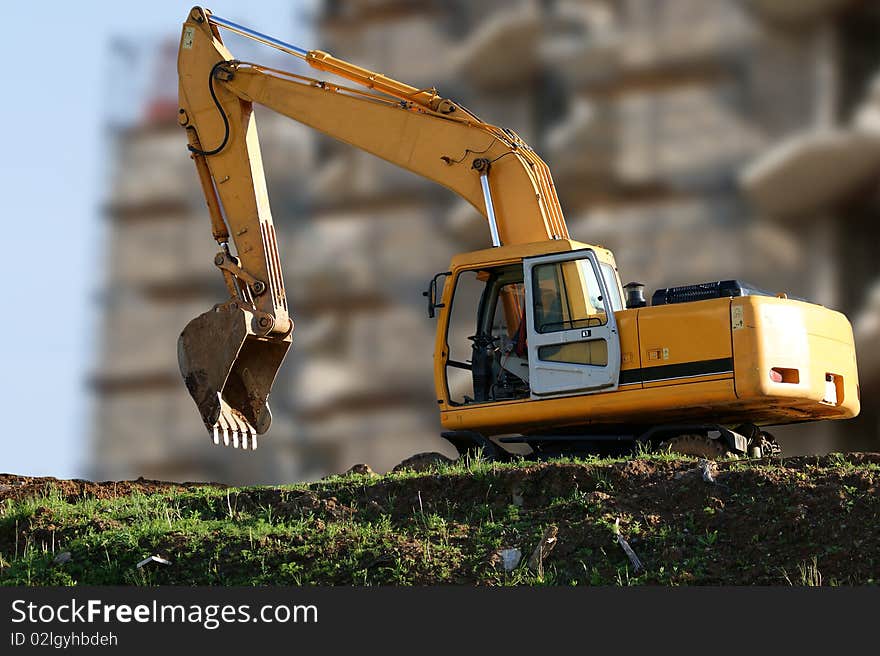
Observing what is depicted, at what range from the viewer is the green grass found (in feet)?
29.7

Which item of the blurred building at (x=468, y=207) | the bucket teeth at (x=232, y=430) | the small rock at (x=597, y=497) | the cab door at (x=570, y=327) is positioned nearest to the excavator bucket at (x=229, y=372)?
the bucket teeth at (x=232, y=430)

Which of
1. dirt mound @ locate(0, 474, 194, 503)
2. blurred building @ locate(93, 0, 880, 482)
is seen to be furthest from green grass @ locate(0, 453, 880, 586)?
blurred building @ locate(93, 0, 880, 482)

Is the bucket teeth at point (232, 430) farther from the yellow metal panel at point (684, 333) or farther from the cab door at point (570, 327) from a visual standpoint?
→ the yellow metal panel at point (684, 333)

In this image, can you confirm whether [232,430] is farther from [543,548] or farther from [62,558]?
[543,548]

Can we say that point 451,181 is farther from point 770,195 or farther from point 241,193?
point 770,195

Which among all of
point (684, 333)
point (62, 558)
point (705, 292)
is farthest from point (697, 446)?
point (62, 558)

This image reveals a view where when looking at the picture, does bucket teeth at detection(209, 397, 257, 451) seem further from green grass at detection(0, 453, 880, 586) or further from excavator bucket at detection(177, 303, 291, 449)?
green grass at detection(0, 453, 880, 586)

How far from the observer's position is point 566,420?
41.8 ft

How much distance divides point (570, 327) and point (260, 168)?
13.6ft

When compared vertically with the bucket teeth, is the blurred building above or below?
above

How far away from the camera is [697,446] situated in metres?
12.5

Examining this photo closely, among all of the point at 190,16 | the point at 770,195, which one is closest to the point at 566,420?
the point at 190,16

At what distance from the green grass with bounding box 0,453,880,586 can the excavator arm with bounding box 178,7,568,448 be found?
2528 mm

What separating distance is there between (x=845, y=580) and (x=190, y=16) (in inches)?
388
